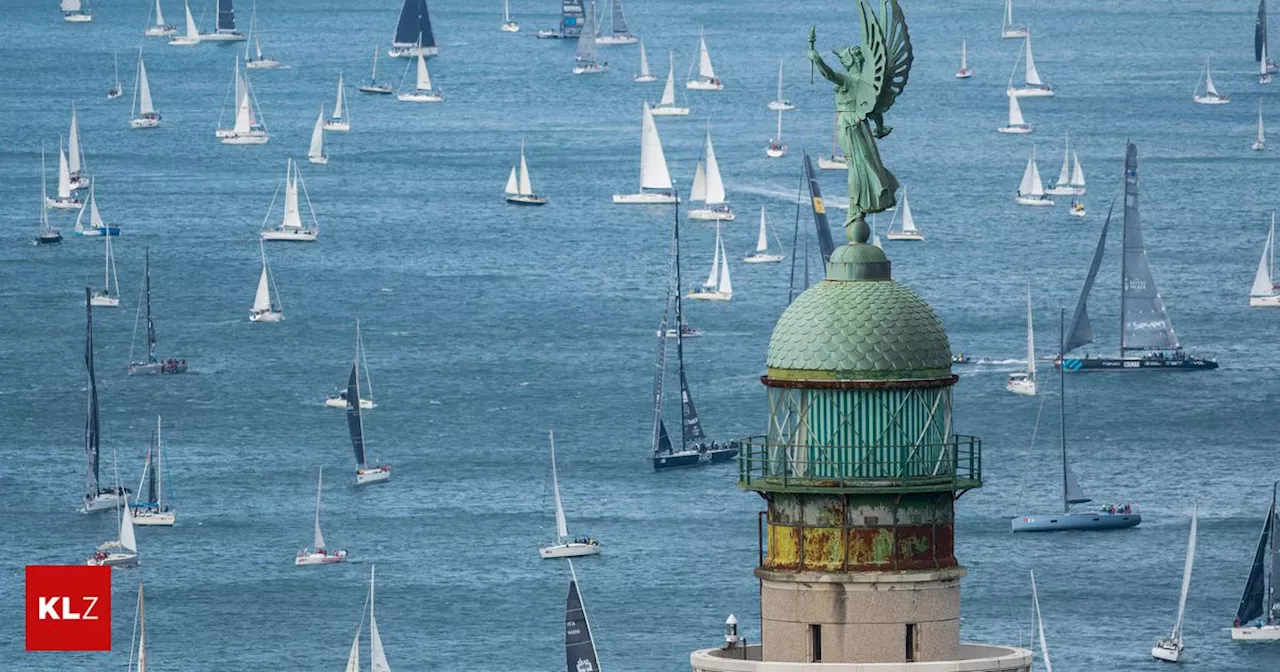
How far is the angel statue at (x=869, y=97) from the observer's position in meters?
29.3

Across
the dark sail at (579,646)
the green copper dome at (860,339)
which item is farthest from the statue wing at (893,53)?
the dark sail at (579,646)

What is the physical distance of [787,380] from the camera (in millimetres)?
28625

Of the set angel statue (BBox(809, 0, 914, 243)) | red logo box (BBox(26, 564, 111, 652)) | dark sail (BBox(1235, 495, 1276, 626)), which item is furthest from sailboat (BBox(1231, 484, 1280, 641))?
angel statue (BBox(809, 0, 914, 243))

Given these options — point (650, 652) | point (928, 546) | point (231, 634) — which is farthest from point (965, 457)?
point (231, 634)


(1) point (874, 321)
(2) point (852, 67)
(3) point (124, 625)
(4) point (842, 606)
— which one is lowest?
(3) point (124, 625)

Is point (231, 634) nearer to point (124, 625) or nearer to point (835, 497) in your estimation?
point (124, 625)

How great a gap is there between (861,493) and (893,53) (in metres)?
3.79

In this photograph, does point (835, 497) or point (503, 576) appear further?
point (503, 576)

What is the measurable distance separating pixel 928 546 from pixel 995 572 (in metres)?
171

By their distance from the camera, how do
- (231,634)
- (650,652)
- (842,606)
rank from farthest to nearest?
(231,634) < (650,652) < (842,606)

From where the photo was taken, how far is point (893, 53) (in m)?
29.5

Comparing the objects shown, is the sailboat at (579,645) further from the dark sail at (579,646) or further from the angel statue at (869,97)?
the angel statue at (869,97)

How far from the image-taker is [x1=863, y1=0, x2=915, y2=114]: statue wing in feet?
96.1

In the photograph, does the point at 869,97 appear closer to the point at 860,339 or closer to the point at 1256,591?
the point at 860,339
